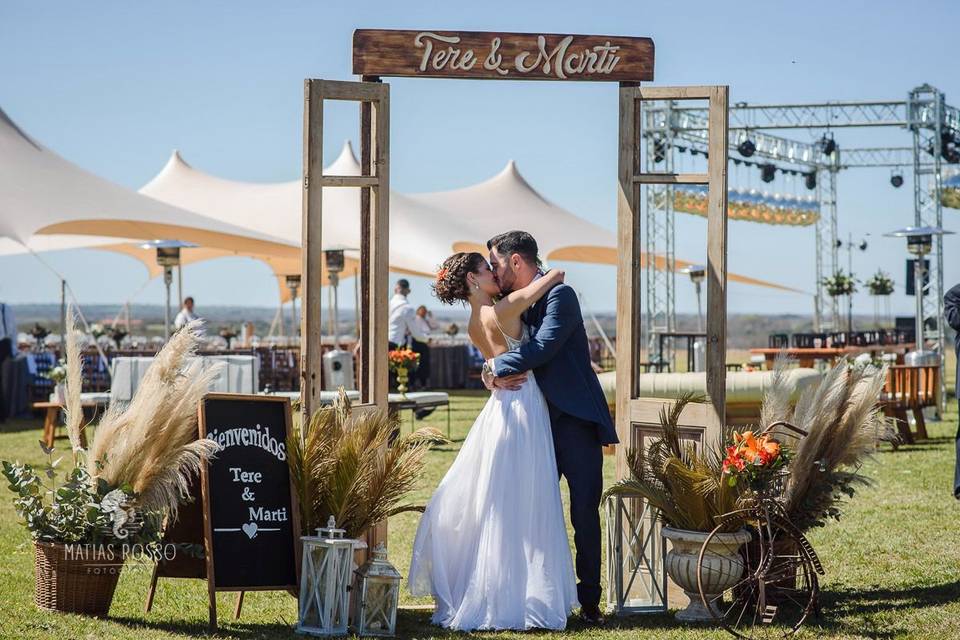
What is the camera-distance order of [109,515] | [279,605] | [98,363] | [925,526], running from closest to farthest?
[109,515] < [279,605] < [925,526] < [98,363]

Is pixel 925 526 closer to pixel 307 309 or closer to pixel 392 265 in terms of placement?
pixel 307 309

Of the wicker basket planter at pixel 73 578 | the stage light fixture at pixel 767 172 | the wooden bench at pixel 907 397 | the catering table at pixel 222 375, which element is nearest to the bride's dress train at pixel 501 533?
the wicker basket planter at pixel 73 578

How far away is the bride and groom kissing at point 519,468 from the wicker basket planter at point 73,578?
1.20 meters

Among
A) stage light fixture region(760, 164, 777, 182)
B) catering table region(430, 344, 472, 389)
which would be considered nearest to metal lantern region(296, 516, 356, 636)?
catering table region(430, 344, 472, 389)

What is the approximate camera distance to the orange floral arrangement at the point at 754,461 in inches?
191

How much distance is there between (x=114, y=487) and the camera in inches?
184

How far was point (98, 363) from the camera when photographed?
16531 millimetres

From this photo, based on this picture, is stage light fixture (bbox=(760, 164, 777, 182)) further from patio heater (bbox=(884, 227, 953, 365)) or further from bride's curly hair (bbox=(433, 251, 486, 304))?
bride's curly hair (bbox=(433, 251, 486, 304))

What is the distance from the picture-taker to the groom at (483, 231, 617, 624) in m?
4.95

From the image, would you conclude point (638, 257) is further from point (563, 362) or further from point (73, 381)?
point (73, 381)

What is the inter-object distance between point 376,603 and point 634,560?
4.10ft

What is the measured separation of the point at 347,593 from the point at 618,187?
2.09 metres

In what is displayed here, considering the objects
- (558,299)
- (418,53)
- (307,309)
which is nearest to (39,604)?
(307,309)

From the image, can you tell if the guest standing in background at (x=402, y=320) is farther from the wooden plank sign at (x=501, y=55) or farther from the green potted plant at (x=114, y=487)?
the green potted plant at (x=114, y=487)
